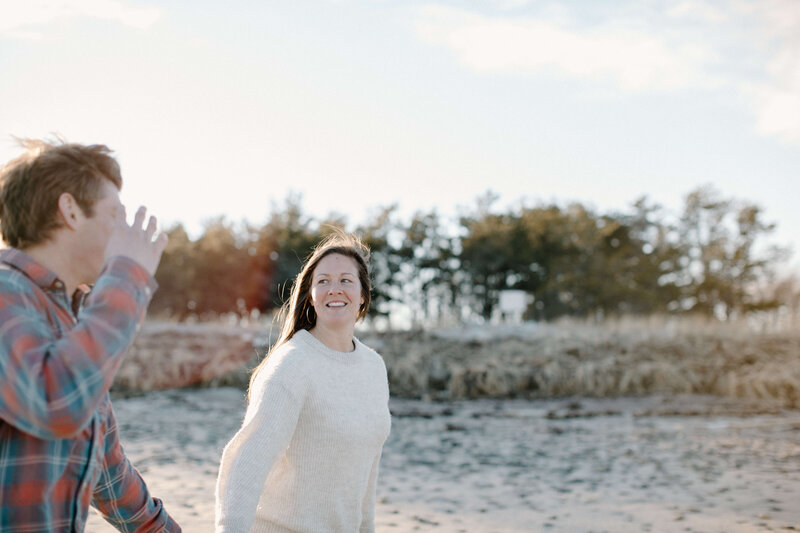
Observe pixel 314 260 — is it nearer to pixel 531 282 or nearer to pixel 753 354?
pixel 753 354

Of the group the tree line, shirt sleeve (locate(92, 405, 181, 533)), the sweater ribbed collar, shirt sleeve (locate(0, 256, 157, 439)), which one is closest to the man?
shirt sleeve (locate(0, 256, 157, 439))

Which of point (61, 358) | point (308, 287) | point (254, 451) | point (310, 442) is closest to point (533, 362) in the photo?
point (308, 287)

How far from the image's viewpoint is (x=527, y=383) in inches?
548

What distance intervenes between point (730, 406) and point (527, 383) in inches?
144

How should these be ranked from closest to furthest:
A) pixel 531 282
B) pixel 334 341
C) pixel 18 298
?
pixel 18 298 < pixel 334 341 < pixel 531 282

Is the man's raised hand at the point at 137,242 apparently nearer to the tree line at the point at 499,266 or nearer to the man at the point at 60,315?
the man at the point at 60,315

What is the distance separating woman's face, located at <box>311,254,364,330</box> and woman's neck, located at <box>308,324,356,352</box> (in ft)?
0.07

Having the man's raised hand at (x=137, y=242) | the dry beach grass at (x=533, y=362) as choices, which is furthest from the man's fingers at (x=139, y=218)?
the dry beach grass at (x=533, y=362)

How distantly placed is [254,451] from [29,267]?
3.18 ft

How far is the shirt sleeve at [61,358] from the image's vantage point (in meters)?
1.41

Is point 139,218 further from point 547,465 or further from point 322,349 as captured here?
point 547,465

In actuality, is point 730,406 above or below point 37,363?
below

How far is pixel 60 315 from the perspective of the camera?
167 centimetres

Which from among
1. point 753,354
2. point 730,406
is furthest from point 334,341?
point 753,354
